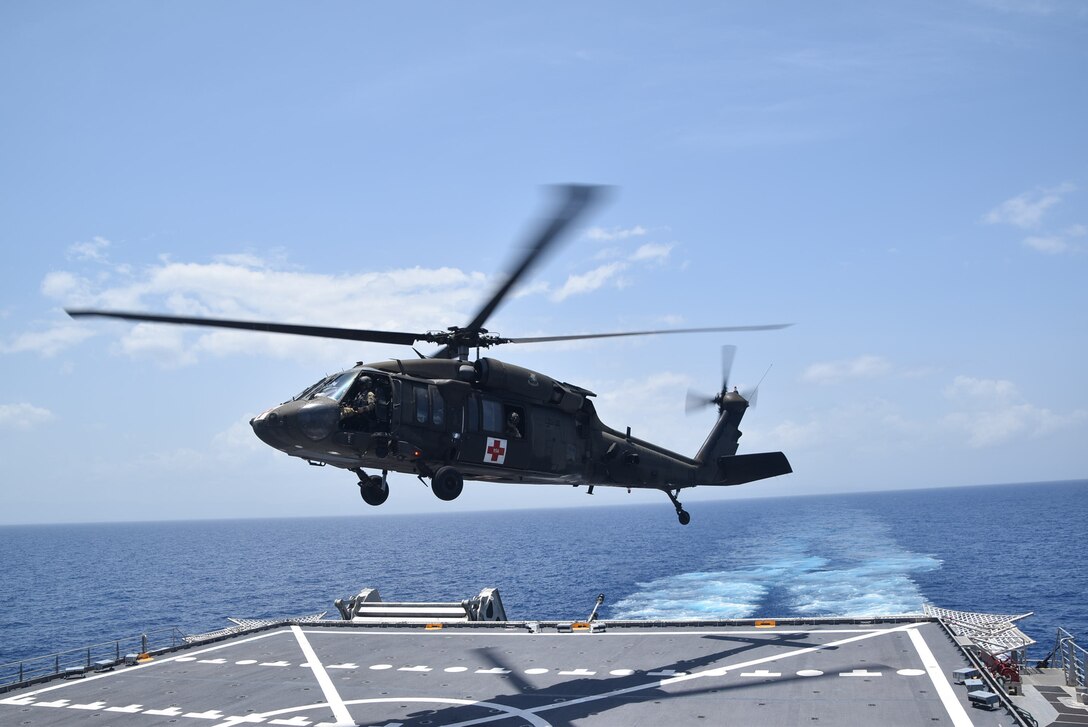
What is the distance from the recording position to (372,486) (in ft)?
57.1

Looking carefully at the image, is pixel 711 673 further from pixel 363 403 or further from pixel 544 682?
pixel 363 403

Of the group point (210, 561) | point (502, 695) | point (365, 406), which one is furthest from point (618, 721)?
point (210, 561)

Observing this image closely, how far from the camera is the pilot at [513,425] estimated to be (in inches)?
719

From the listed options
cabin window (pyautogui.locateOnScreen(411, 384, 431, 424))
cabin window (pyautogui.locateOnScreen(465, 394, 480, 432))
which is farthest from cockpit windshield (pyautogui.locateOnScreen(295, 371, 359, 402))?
cabin window (pyautogui.locateOnScreen(465, 394, 480, 432))

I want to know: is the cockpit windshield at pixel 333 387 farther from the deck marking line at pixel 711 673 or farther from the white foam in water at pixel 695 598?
the white foam in water at pixel 695 598

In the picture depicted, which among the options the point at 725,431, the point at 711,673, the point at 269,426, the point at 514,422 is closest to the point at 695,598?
the point at 725,431

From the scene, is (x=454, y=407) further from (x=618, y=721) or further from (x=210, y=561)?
(x=210, y=561)

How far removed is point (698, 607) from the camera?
174ft

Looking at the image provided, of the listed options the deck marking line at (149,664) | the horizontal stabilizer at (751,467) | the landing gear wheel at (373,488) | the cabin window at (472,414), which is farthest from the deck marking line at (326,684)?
the horizontal stabilizer at (751,467)

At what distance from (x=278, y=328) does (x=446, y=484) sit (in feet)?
15.3

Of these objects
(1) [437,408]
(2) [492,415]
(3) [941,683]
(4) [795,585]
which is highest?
(1) [437,408]

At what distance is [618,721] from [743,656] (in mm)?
7105

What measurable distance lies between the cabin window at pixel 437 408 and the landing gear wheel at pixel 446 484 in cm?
100

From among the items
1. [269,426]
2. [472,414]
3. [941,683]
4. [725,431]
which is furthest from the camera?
[725,431]
